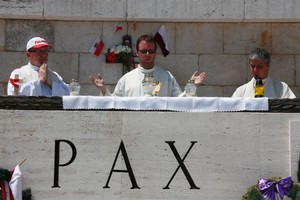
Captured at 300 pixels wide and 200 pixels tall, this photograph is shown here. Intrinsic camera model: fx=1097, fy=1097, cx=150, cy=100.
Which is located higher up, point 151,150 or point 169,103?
point 169,103

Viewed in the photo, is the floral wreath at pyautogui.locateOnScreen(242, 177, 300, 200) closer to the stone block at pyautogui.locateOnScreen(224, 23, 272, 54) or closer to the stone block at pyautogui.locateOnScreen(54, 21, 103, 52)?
the stone block at pyautogui.locateOnScreen(224, 23, 272, 54)

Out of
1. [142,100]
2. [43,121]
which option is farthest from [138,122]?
[43,121]

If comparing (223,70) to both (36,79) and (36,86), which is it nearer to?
(36,79)

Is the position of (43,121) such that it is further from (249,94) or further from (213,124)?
(249,94)

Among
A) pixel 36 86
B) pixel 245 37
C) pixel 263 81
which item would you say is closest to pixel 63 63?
pixel 36 86

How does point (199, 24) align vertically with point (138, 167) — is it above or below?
above

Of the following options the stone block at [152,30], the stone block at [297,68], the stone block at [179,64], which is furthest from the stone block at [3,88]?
the stone block at [297,68]

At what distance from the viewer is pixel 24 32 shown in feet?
48.1

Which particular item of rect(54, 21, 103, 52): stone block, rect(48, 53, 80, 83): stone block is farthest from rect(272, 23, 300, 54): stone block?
rect(48, 53, 80, 83): stone block

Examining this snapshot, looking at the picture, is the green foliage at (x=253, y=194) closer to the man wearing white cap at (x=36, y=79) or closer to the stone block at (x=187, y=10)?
the man wearing white cap at (x=36, y=79)

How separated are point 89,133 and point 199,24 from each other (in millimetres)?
3557

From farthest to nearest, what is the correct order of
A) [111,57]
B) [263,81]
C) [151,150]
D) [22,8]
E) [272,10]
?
[111,57]
[22,8]
[272,10]
[263,81]
[151,150]

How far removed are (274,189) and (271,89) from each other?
236 centimetres

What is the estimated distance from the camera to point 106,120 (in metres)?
11.6
